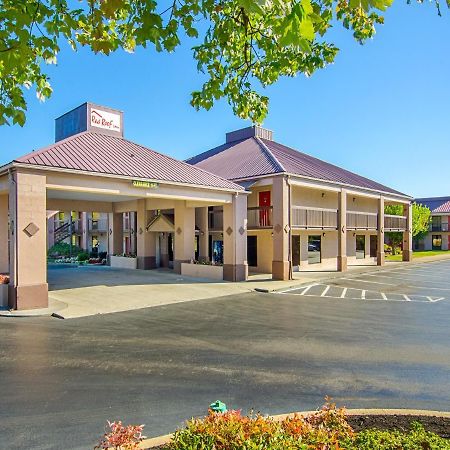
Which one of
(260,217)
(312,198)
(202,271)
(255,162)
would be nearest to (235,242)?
(202,271)

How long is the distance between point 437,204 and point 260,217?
5553 centimetres

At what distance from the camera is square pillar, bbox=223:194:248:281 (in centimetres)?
2181

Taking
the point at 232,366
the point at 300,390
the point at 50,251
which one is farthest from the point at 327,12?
the point at 50,251

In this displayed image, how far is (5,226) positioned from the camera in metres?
18.5

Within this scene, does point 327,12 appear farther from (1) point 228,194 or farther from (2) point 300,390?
(1) point 228,194

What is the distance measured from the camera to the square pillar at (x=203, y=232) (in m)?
27.5

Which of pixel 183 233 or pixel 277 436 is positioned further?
pixel 183 233

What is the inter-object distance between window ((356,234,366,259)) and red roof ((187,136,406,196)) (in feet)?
15.7

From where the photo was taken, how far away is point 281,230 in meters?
22.4

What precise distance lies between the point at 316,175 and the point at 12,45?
23.4 meters

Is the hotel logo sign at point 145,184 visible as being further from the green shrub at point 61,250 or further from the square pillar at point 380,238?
the green shrub at point 61,250

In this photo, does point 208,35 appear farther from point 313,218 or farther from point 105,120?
point 313,218

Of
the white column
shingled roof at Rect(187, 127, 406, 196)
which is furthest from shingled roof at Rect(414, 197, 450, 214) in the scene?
shingled roof at Rect(187, 127, 406, 196)

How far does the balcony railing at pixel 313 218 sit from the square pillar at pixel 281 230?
1.95 meters
